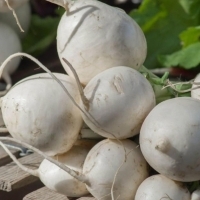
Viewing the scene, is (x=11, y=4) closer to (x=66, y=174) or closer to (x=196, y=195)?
(x=66, y=174)

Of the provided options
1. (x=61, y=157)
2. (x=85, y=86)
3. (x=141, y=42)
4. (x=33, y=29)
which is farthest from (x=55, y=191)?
(x=33, y=29)

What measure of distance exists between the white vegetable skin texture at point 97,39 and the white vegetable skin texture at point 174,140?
0.16 meters

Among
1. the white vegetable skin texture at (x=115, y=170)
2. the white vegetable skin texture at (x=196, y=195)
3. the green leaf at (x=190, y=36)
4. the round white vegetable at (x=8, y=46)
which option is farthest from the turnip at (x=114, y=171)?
the green leaf at (x=190, y=36)

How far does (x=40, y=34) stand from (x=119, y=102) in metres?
0.86

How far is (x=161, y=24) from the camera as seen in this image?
1731mm

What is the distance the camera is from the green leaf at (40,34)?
68.4 inches

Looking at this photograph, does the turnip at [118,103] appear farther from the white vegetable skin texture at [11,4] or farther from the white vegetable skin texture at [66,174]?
the white vegetable skin texture at [11,4]

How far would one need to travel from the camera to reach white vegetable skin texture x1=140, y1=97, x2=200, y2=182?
0.93 meters

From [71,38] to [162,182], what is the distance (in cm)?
34

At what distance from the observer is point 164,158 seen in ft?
3.09

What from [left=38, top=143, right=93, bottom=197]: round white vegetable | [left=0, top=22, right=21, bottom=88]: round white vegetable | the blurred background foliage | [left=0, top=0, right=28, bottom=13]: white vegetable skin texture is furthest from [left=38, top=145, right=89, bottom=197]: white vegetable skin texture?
the blurred background foliage

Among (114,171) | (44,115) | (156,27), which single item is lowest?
(156,27)

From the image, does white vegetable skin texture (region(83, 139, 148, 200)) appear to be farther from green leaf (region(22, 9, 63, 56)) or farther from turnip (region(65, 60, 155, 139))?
green leaf (region(22, 9, 63, 56))

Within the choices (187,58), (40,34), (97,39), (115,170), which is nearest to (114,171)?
(115,170)
